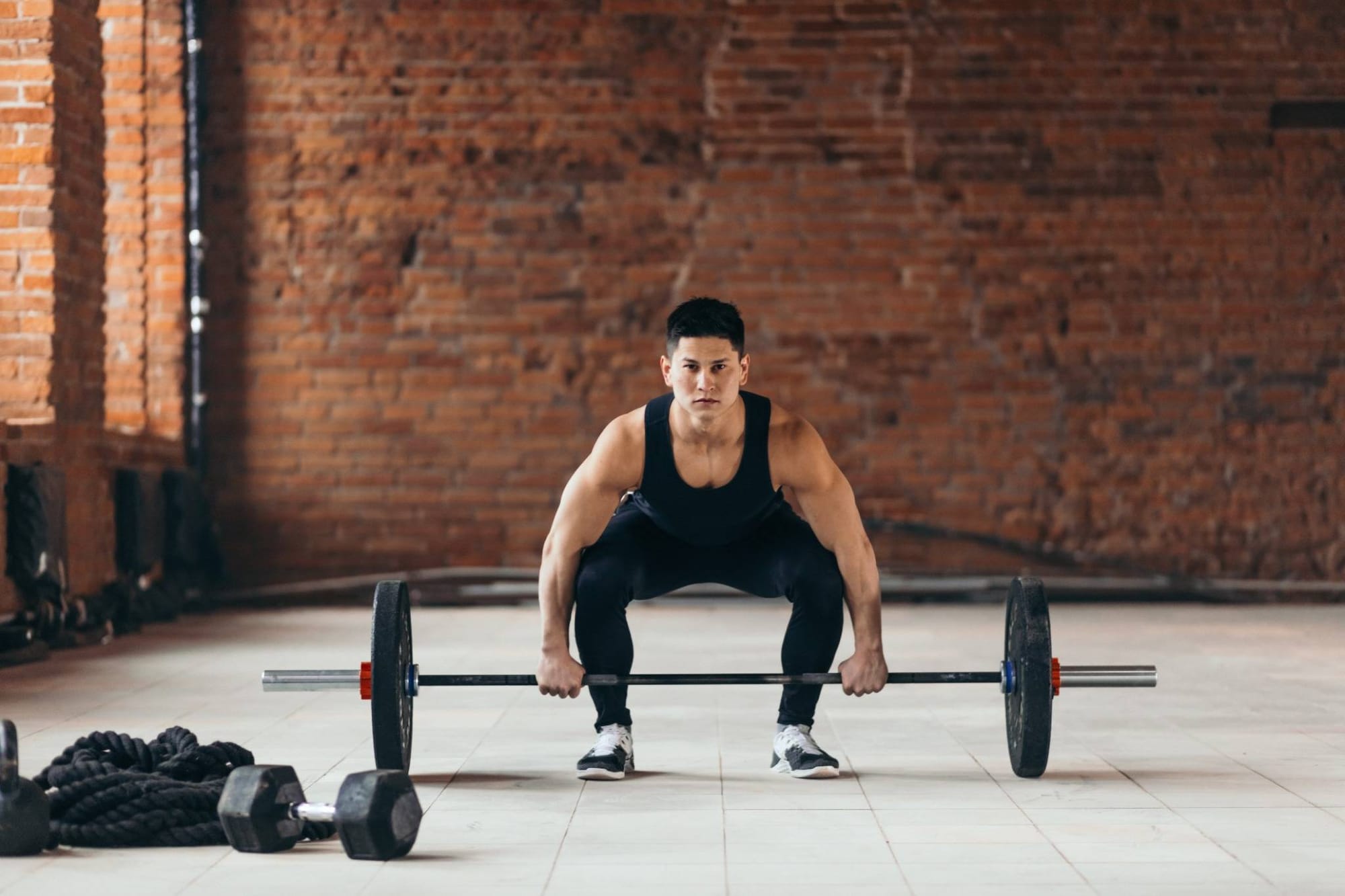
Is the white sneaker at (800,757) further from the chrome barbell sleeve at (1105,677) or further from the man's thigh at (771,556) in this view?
the chrome barbell sleeve at (1105,677)

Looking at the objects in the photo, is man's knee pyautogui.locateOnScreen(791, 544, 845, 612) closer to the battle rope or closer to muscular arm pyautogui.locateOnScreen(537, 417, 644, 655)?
muscular arm pyautogui.locateOnScreen(537, 417, 644, 655)

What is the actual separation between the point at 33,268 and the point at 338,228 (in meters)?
2.27

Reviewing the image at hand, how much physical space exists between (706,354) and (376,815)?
3.83 feet

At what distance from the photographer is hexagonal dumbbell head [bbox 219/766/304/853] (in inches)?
96.9

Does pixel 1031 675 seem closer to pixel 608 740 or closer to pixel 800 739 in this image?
pixel 800 739

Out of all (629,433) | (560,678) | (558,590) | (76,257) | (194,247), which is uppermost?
(194,247)

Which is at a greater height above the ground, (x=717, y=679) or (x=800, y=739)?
(x=717, y=679)

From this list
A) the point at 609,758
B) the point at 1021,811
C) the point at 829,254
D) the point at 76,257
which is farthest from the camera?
the point at 829,254

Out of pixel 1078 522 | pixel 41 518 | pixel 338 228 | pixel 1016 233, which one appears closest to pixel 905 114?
pixel 1016 233

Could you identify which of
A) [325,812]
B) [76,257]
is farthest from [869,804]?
[76,257]

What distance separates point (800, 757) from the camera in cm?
323

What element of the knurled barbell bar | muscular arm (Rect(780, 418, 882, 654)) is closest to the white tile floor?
the knurled barbell bar

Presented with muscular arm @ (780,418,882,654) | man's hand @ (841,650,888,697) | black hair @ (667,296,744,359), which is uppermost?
black hair @ (667,296,744,359)

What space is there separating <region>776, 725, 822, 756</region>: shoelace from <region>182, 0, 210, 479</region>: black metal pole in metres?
5.29
